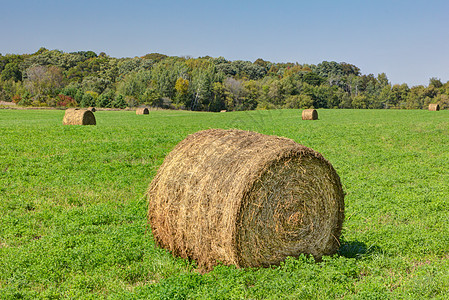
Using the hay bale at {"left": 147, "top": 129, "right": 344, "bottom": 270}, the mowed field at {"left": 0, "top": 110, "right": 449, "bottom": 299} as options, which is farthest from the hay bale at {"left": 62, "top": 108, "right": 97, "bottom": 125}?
the hay bale at {"left": 147, "top": 129, "right": 344, "bottom": 270}

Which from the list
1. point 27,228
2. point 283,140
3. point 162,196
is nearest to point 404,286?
point 283,140

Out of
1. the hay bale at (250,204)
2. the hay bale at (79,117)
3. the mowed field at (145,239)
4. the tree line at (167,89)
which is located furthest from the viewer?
the tree line at (167,89)

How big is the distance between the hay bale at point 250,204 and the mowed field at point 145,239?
34 centimetres

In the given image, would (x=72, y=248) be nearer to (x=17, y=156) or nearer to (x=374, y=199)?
(x=374, y=199)

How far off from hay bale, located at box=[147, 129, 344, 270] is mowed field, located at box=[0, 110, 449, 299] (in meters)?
0.34

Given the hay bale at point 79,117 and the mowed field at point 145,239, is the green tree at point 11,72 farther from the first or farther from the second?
the mowed field at point 145,239

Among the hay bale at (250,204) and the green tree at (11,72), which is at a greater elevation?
the green tree at (11,72)

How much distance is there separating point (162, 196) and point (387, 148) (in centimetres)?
1816

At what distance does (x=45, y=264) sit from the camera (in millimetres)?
7090

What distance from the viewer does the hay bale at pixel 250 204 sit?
6.81m

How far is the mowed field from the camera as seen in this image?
244 inches

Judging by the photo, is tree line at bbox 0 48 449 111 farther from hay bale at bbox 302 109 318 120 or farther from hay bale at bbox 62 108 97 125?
hay bale at bbox 62 108 97 125

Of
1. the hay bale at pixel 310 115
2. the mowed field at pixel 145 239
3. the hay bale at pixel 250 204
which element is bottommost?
the mowed field at pixel 145 239

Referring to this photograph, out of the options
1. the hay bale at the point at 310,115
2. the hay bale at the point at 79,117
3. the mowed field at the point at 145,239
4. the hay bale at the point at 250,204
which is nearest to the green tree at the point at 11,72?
the hay bale at the point at 79,117
